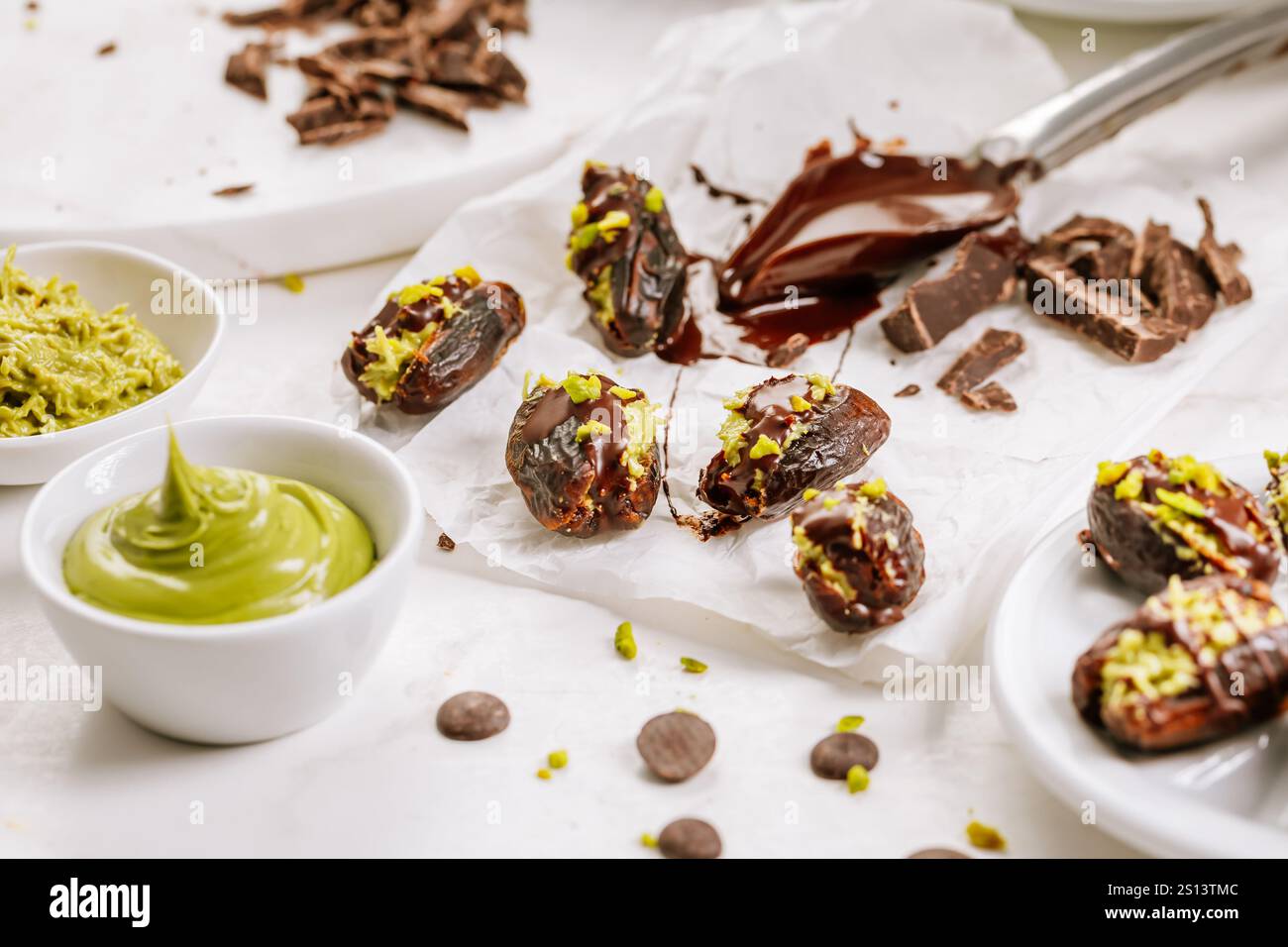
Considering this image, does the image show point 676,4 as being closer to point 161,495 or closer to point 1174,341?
point 1174,341

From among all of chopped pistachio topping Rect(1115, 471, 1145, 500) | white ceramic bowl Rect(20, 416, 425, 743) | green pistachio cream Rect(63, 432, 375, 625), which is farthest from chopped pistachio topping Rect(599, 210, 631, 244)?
chopped pistachio topping Rect(1115, 471, 1145, 500)

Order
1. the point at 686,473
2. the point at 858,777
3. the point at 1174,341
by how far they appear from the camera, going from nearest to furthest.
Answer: the point at 858,777
the point at 686,473
the point at 1174,341

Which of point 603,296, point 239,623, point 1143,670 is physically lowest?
point 603,296

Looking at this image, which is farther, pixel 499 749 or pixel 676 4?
pixel 676 4

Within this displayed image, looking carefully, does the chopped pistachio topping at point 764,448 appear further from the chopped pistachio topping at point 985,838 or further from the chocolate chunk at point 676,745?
the chopped pistachio topping at point 985,838

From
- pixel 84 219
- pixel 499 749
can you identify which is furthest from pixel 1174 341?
pixel 84 219

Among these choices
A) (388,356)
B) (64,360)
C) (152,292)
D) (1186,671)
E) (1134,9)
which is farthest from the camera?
(1134,9)

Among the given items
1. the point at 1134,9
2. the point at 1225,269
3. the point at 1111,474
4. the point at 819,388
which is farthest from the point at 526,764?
the point at 1134,9

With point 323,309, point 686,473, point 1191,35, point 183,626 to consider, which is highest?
point 1191,35

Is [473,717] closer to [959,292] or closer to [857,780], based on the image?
[857,780]
